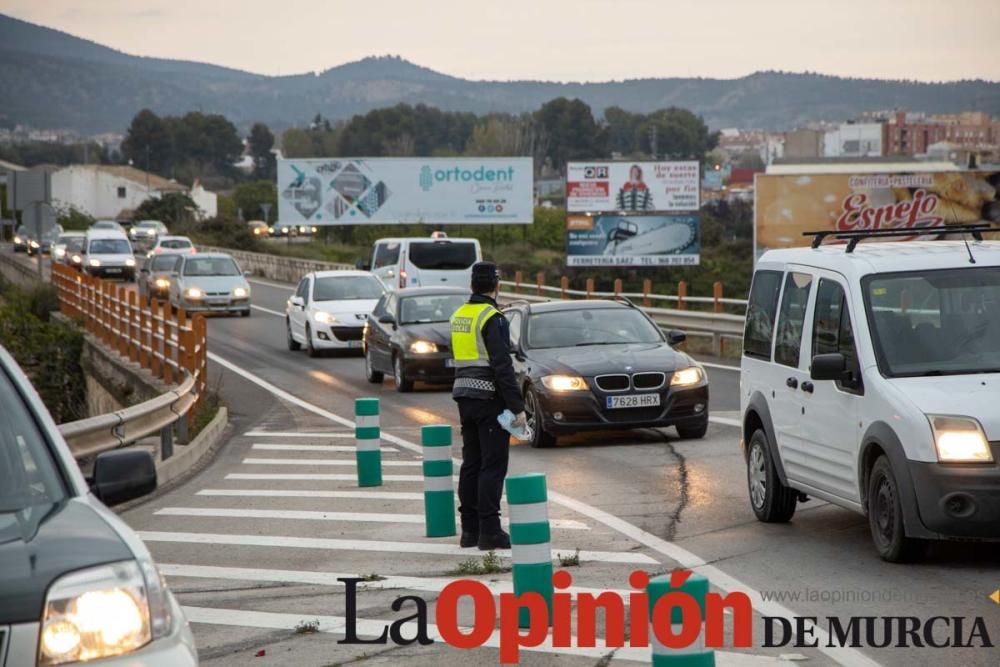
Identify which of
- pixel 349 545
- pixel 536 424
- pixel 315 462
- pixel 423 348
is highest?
pixel 349 545

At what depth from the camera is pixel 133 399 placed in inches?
965

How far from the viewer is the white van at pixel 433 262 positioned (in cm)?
3597

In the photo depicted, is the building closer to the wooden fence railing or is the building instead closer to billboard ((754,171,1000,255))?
billboard ((754,171,1000,255))

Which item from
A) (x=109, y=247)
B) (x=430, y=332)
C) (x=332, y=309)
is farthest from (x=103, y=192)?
(x=430, y=332)

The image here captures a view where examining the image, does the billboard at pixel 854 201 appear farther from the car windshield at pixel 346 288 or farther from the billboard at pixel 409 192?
the billboard at pixel 409 192

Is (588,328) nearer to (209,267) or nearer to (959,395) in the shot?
(959,395)

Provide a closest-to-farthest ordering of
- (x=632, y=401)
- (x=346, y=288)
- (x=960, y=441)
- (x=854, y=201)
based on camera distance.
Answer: (x=960, y=441), (x=632, y=401), (x=346, y=288), (x=854, y=201)

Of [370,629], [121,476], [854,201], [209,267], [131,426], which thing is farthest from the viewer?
[854,201]

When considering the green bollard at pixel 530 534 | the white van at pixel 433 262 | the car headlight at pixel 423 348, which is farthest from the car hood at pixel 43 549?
the white van at pixel 433 262

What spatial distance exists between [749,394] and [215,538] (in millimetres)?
3862

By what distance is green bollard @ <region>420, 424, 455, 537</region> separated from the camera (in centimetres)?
1085

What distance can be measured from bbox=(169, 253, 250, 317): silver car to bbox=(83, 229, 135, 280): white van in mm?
20511

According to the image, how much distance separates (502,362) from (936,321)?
2.66m

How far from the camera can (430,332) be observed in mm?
24266
